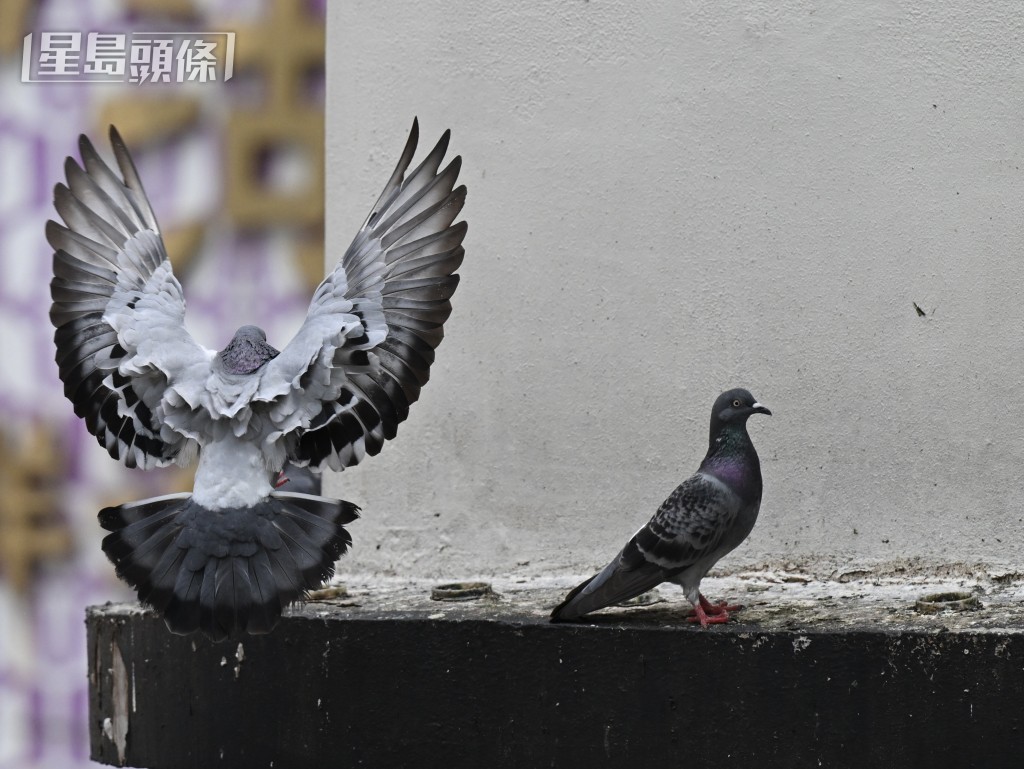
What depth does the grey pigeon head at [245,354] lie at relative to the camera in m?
3.77

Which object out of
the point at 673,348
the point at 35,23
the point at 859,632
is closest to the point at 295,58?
the point at 35,23

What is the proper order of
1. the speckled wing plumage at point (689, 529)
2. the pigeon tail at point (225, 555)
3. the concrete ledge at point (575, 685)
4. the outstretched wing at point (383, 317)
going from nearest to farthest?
the concrete ledge at point (575, 685) < the pigeon tail at point (225, 555) < the speckled wing plumage at point (689, 529) < the outstretched wing at point (383, 317)

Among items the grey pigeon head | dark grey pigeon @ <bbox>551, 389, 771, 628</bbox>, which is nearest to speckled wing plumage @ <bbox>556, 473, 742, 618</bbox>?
dark grey pigeon @ <bbox>551, 389, 771, 628</bbox>

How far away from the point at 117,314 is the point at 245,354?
43 cm

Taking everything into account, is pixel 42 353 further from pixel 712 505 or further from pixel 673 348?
pixel 712 505

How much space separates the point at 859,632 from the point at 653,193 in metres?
1.85

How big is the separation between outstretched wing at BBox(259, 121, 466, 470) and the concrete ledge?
2.17 ft

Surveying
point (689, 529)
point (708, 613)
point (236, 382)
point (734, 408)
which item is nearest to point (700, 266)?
point (734, 408)

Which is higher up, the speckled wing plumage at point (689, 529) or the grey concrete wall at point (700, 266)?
the grey concrete wall at point (700, 266)

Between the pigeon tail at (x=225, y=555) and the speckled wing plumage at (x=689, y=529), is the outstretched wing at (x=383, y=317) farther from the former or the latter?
the speckled wing plumage at (x=689, y=529)

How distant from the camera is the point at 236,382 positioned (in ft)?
12.2

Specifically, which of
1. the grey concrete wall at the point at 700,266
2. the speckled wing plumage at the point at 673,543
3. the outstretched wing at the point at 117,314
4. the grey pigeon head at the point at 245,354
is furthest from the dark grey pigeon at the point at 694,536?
the outstretched wing at the point at 117,314

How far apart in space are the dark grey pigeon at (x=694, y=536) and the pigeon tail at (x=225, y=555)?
742 millimetres

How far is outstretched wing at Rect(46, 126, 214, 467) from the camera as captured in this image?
3816mm
